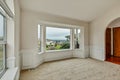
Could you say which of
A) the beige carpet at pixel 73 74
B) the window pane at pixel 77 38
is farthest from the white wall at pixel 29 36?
the window pane at pixel 77 38

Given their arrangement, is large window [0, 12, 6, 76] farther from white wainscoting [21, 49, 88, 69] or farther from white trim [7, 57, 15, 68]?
white wainscoting [21, 49, 88, 69]

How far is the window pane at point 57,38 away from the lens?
5.09 metres

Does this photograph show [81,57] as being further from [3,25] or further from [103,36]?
[3,25]

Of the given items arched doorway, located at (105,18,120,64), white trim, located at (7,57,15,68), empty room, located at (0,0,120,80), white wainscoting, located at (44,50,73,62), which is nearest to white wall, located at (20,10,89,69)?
empty room, located at (0,0,120,80)

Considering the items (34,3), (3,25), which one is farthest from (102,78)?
(34,3)

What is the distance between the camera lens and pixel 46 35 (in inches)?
195

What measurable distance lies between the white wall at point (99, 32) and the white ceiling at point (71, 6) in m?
0.32

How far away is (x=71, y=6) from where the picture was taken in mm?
3988

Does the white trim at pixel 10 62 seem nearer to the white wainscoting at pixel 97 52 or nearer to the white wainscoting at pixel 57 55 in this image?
the white wainscoting at pixel 57 55

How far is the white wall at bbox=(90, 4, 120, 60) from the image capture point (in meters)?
4.67

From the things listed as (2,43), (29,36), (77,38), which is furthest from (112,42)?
(2,43)

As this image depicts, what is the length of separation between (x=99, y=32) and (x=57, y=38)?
92.2 inches

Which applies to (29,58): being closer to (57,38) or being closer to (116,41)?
(57,38)

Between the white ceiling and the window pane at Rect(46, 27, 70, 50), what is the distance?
1091 mm
